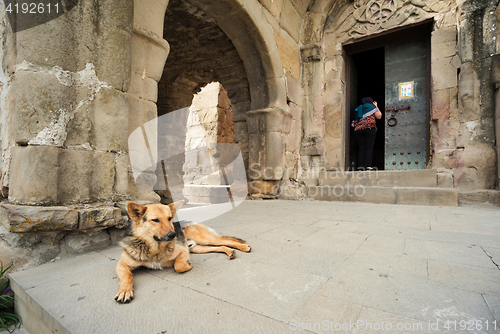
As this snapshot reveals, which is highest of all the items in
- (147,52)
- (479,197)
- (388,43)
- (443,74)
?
(388,43)

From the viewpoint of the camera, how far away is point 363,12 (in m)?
5.58

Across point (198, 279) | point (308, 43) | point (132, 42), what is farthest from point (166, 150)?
point (198, 279)

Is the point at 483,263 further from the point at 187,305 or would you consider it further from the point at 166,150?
the point at 166,150

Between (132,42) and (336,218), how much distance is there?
278 centimetres

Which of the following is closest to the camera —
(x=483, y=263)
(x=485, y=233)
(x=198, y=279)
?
(x=198, y=279)

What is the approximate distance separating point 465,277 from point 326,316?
2.85 feet

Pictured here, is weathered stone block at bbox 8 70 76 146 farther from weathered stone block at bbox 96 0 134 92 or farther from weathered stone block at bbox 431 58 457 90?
weathered stone block at bbox 431 58 457 90

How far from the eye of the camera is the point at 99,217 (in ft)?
6.22

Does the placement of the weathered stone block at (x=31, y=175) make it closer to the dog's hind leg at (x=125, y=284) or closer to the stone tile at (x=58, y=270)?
the stone tile at (x=58, y=270)

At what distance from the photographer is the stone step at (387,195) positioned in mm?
4137

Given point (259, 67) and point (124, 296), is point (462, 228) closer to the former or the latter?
point (124, 296)

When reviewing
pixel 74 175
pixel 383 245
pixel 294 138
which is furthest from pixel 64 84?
pixel 294 138

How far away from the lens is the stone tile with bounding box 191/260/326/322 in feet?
3.62

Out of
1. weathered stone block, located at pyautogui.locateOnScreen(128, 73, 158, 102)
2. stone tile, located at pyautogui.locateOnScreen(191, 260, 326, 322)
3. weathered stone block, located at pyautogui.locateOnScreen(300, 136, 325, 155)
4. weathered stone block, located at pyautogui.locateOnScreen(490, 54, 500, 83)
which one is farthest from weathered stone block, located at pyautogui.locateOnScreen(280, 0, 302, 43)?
stone tile, located at pyautogui.locateOnScreen(191, 260, 326, 322)
